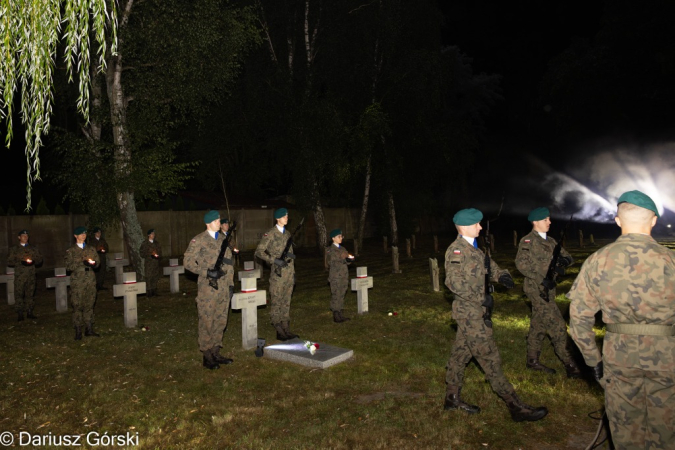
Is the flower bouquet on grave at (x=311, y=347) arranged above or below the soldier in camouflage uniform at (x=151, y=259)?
below

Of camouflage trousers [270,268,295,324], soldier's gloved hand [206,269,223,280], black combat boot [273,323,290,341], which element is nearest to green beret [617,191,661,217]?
soldier's gloved hand [206,269,223,280]

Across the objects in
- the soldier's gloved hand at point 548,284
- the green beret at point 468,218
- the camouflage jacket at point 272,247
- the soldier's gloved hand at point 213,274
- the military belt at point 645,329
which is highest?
the green beret at point 468,218

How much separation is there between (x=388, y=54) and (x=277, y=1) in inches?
221

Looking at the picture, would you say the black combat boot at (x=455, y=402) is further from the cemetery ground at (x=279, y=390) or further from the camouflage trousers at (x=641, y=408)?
the camouflage trousers at (x=641, y=408)

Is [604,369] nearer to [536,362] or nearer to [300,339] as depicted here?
[536,362]

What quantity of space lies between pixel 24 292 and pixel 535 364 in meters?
11.0

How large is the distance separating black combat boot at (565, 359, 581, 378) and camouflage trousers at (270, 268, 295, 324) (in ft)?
15.3

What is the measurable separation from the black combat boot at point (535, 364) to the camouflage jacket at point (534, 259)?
94 centimetres

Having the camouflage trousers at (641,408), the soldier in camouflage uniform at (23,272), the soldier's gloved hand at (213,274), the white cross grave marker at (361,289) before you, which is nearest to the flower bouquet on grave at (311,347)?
the soldier's gloved hand at (213,274)

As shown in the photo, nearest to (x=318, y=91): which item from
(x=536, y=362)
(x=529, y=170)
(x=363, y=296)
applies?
(x=363, y=296)

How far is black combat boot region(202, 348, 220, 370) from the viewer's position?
25.3 feet

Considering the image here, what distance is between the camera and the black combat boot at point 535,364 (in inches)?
281

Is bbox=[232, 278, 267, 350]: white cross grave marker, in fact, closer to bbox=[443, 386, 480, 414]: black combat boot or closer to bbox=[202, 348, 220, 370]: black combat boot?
bbox=[202, 348, 220, 370]: black combat boot

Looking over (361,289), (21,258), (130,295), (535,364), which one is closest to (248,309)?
(130,295)
